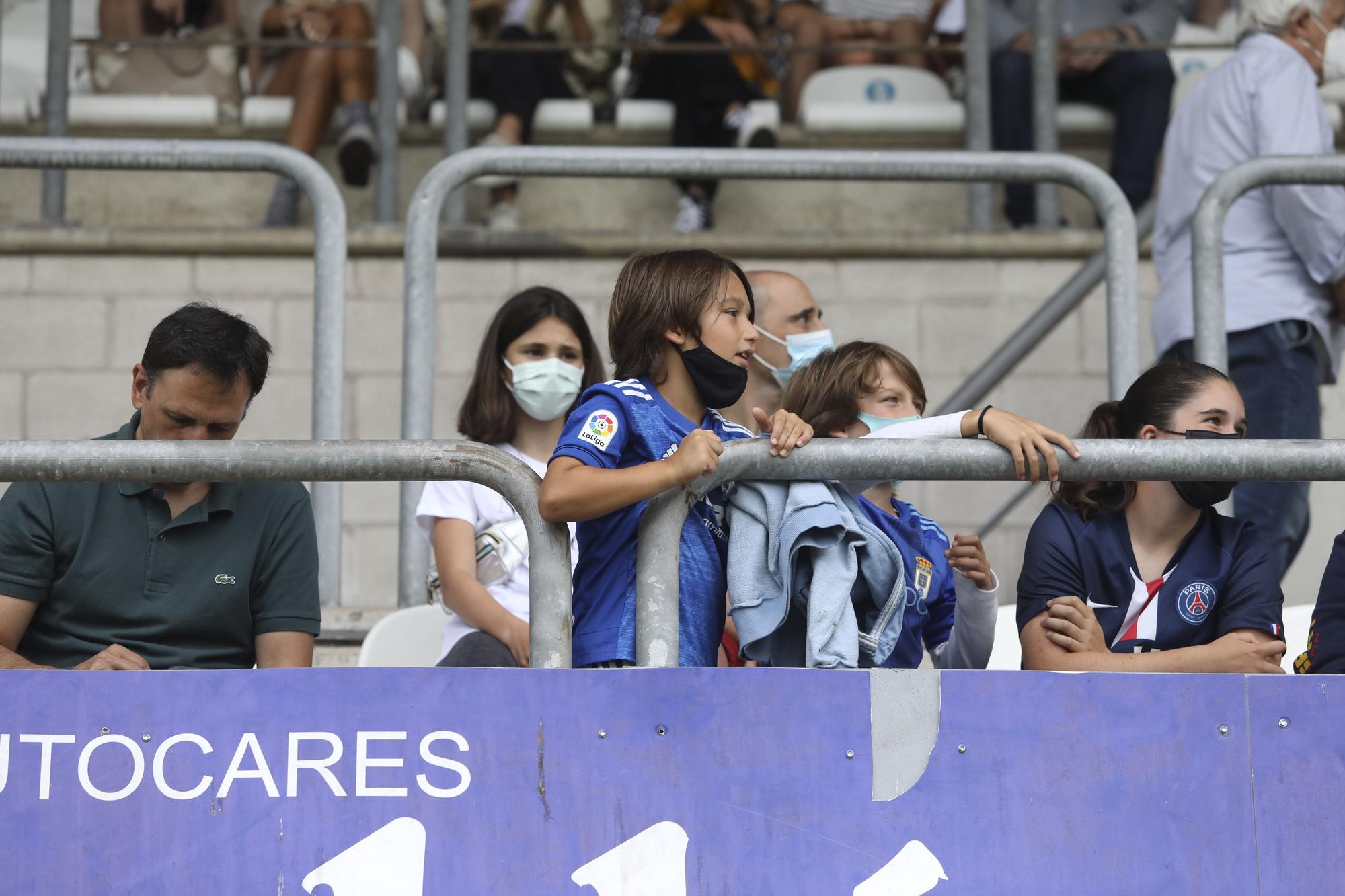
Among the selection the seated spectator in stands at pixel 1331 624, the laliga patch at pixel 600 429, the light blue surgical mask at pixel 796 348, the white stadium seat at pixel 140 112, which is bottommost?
the seated spectator in stands at pixel 1331 624

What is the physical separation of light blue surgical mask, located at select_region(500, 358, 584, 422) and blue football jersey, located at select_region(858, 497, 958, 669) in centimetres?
84

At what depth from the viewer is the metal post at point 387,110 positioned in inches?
245

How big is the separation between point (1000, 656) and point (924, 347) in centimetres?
264

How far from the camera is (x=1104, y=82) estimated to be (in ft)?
21.9

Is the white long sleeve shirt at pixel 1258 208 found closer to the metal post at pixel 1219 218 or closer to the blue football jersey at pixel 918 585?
the metal post at pixel 1219 218

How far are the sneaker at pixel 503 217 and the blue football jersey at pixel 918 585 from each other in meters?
3.46

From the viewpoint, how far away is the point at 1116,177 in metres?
6.48

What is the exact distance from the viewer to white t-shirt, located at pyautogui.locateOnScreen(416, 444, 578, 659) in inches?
136

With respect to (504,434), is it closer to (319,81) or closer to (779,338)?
(779,338)

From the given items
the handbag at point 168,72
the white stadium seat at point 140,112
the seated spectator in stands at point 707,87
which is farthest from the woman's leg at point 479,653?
the handbag at point 168,72

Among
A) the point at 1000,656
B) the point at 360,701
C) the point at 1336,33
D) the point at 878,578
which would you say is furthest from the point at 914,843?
the point at 1336,33

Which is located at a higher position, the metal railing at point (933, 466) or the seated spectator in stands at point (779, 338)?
the seated spectator in stands at point (779, 338)

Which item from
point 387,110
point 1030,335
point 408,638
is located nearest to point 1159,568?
point 408,638

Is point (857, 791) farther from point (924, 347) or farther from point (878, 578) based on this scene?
point (924, 347)
